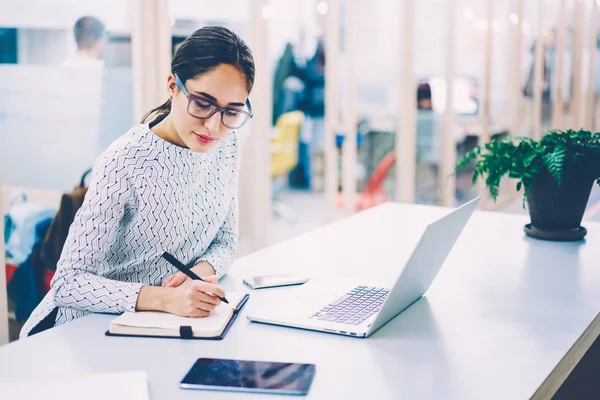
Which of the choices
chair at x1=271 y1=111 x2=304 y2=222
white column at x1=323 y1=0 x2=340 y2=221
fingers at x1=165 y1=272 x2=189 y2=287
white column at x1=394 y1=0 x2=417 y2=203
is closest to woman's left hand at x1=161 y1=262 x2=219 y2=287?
fingers at x1=165 y1=272 x2=189 y2=287

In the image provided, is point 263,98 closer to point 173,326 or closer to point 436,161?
point 436,161

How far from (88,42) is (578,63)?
22.8ft

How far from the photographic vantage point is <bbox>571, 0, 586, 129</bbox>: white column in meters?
8.42

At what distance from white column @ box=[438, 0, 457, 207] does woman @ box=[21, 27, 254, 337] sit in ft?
13.1

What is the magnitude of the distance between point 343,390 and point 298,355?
0.17 meters

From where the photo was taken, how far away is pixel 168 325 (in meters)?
1.39

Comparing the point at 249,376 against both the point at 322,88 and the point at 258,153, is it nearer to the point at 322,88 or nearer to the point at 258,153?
the point at 258,153

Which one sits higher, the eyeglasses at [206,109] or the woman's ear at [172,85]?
the woman's ear at [172,85]

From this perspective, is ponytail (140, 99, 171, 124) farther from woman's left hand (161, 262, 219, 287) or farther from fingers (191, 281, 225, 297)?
fingers (191, 281, 225, 297)

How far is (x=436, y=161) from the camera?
5910mm

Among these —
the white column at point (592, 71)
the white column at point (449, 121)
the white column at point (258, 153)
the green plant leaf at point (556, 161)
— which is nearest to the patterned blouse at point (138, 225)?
the green plant leaf at point (556, 161)

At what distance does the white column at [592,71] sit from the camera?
341 inches

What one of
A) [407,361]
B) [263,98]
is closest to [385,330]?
[407,361]

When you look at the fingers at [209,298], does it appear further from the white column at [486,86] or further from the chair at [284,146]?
the white column at [486,86]
